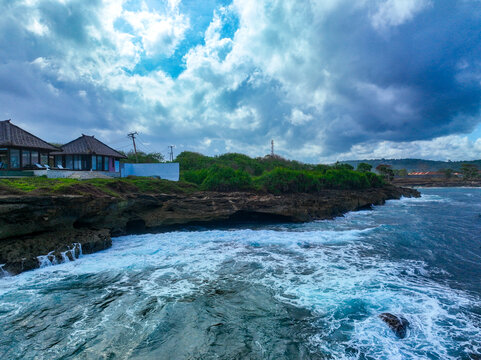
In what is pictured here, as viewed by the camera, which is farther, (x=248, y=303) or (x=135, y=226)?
(x=135, y=226)

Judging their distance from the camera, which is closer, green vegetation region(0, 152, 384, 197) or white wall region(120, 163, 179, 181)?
green vegetation region(0, 152, 384, 197)

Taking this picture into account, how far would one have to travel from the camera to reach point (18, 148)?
66.7ft

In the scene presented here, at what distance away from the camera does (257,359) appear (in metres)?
4.70

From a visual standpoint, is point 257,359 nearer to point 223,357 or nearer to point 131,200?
point 223,357

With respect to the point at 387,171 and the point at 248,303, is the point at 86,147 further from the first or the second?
the point at 387,171

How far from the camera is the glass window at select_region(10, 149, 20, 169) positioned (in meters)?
20.1

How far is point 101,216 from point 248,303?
36.9ft

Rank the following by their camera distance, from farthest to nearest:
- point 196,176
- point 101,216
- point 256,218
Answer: point 196,176 → point 256,218 → point 101,216

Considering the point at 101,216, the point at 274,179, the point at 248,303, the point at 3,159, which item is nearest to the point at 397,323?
the point at 248,303

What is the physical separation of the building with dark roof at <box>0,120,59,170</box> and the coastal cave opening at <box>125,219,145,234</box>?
1226 cm

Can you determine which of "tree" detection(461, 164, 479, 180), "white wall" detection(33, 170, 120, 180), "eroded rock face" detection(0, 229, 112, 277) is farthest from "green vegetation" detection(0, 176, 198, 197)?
"tree" detection(461, 164, 479, 180)

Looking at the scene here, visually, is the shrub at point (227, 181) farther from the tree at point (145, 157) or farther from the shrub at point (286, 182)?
the tree at point (145, 157)

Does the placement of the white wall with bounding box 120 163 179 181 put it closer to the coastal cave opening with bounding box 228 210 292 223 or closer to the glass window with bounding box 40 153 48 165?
the glass window with bounding box 40 153 48 165

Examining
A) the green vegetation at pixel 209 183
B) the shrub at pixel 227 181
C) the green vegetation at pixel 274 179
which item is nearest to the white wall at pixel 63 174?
the green vegetation at pixel 209 183
